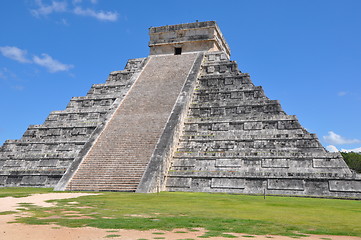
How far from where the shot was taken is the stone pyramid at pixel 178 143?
15852 millimetres

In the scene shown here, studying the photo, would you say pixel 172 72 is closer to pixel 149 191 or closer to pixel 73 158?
pixel 73 158

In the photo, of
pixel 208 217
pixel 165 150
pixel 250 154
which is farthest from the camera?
pixel 250 154

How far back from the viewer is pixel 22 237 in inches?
235

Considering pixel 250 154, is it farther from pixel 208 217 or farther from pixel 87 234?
pixel 87 234

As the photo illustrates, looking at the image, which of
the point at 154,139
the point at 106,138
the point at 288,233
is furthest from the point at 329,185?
the point at 106,138

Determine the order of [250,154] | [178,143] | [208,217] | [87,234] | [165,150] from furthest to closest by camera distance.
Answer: [178,143] < [250,154] < [165,150] < [208,217] < [87,234]

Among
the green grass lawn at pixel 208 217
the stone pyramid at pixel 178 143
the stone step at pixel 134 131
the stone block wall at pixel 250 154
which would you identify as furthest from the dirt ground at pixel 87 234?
the stone block wall at pixel 250 154

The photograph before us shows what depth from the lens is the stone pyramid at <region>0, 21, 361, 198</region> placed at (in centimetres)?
1585

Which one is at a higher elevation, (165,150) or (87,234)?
(165,150)

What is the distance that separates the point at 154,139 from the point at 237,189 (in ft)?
15.5

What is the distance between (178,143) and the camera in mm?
18672

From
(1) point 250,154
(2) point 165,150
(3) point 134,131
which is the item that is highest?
(3) point 134,131

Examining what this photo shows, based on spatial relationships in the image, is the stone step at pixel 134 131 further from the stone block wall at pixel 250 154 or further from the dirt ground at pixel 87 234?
the dirt ground at pixel 87 234

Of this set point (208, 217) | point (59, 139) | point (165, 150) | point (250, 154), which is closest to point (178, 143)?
point (165, 150)
